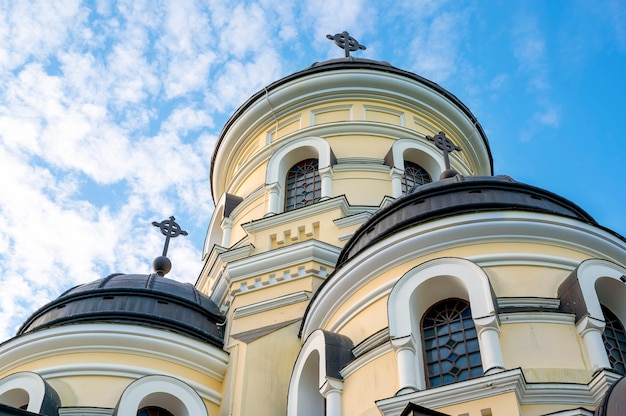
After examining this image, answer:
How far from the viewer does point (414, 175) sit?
18.8 metres

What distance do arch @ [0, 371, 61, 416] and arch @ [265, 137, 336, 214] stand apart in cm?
616

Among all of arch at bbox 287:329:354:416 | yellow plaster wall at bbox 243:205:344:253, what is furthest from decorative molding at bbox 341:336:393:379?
yellow plaster wall at bbox 243:205:344:253

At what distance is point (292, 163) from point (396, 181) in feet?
8.92

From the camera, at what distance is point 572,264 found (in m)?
11.0

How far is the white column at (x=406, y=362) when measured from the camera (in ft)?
31.8

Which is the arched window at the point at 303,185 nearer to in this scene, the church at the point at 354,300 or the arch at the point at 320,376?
the church at the point at 354,300

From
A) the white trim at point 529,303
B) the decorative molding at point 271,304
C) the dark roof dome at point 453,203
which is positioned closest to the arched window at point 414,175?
the decorative molding at point 271,304

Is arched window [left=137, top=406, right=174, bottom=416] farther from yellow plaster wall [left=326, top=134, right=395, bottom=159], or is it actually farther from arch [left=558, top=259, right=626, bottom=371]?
yellow plaster wall [left=326, top=134, right=395, bottom=159]

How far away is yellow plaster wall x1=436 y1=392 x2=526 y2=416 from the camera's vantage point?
29.3 feet

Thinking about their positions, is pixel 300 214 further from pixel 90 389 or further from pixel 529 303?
pixel 529 303

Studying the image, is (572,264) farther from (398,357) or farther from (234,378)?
(234,378)

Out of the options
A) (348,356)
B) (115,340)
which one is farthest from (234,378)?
(348,356)

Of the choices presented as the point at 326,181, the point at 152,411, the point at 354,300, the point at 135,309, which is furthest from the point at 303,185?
the point at 354,300

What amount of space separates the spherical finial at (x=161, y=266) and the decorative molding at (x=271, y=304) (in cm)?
347
